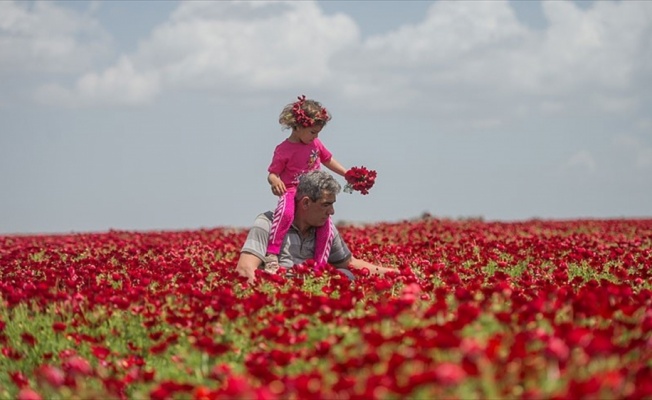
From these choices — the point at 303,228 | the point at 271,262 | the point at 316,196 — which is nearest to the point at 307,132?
the point at 303,228

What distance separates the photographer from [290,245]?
33.4ft

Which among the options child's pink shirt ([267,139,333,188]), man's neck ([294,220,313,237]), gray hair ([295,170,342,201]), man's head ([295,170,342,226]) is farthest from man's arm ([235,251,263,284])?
child's pink shirt ([267,139,333,188])

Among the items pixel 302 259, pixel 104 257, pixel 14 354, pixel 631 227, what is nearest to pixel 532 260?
pixel 302 259

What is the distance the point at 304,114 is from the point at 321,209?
1.38 metres

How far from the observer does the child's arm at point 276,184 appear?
1043cm

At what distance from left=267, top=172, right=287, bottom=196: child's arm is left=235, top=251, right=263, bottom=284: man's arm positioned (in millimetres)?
904

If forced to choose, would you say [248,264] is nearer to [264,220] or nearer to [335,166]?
[264,220]

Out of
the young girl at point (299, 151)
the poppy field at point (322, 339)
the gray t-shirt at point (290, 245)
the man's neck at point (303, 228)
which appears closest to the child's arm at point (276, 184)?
the young girl at point (299, 151)

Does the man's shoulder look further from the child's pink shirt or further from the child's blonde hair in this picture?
the child's blonde hair

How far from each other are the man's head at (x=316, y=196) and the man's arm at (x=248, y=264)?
0.67 m

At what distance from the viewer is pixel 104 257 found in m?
13.1

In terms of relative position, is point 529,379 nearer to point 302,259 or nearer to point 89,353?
point 89,353

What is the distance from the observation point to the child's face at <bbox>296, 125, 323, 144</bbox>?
10.6 meters

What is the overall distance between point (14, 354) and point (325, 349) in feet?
9.90
